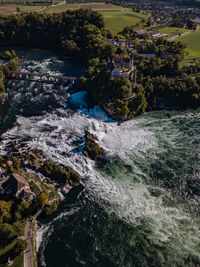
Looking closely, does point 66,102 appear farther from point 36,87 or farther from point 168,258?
point 168,258

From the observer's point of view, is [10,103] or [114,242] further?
[10,103]

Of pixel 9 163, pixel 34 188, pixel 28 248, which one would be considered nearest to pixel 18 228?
pixel 28 248

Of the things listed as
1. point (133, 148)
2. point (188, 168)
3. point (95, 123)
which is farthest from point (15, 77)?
point (188, 168)

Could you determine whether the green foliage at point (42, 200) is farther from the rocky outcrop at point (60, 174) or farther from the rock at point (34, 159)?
the rock at point (34, 159)

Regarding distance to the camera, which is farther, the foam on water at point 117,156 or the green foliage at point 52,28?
the green foliage at point 52,28

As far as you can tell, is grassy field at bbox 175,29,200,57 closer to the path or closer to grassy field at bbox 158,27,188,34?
grassy field at bbox 158,27,188,34

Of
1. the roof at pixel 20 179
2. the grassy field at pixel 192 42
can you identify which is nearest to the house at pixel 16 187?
the roof at pixel 20 179

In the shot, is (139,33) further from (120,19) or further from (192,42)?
(120,19)
